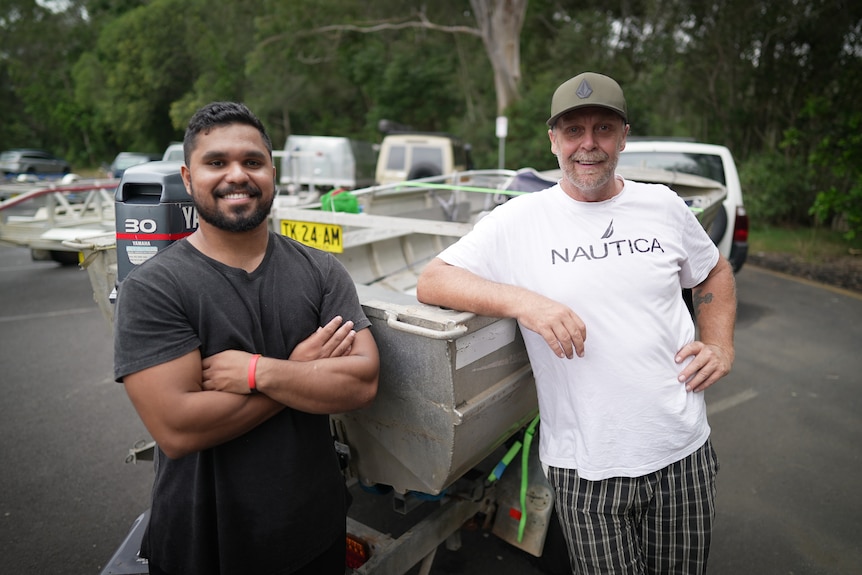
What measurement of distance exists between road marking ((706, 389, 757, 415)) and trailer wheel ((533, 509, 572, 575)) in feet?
7.88

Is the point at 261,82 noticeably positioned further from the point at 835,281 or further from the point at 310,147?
the point at 835,281

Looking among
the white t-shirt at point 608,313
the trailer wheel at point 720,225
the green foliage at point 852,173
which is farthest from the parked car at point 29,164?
the white t-shirt at point 608,313

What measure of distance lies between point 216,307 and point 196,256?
165mm

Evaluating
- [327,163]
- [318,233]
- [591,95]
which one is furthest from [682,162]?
[327,163]

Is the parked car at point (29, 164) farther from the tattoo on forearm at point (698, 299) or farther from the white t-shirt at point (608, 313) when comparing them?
the tattoo on forearm at point (698, 299)

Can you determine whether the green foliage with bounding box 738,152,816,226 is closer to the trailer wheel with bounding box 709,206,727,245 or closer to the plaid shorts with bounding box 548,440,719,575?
the trailer wheel with bounding box 709,206,727,245

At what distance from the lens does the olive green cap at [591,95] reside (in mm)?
1861

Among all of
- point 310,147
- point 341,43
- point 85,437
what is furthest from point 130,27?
point 85,437

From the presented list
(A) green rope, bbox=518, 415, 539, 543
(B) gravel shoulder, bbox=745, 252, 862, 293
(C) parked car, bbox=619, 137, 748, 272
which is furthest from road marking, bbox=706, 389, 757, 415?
(B) gravel shoulder, bbox=745, 252, 862, 293

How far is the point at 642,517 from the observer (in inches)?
76.0

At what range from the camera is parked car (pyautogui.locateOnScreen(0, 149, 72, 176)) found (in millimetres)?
28234

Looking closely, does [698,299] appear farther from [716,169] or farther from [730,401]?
[716,169]

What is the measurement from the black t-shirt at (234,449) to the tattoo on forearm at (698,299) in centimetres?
133

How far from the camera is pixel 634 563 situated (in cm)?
186
